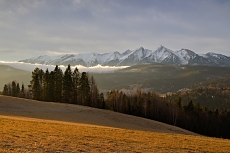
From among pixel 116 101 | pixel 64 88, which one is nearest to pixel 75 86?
pixel 64 88

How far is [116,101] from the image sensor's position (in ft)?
317

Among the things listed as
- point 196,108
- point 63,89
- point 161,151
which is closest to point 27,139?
point 161,151

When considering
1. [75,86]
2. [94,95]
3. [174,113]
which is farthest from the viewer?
[174,113]

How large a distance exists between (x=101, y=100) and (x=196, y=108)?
158 ft

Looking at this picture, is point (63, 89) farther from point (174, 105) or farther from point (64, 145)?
point (64, 145)

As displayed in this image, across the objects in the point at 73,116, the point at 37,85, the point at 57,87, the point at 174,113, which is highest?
the point at 37,85

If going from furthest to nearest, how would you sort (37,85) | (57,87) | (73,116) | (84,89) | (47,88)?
(37,85) < (84,89) < (57,87) < (47,88) < (73,116)

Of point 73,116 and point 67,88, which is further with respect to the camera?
point 67,88

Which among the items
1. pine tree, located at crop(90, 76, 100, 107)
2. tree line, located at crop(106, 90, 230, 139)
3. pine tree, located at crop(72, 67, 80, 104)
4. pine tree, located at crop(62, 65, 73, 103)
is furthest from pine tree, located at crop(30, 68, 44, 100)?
tree line, located at crop(106, 90, 230, 139)

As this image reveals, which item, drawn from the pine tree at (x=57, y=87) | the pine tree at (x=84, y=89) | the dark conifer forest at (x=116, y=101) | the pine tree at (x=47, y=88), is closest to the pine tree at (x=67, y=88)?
the dark conifer forest at (x=116, y=101)

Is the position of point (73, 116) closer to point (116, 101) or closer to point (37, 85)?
point (37, 85)

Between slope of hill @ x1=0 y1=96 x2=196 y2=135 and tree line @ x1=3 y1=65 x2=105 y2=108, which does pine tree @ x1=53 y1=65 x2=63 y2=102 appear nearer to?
tree line @ x1=3 y1=65 x2=105 y2=108

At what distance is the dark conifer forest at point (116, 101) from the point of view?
86438 mm

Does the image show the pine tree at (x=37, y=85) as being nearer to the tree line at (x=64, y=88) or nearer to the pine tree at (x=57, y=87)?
the tree line at (x=64, y=88)
